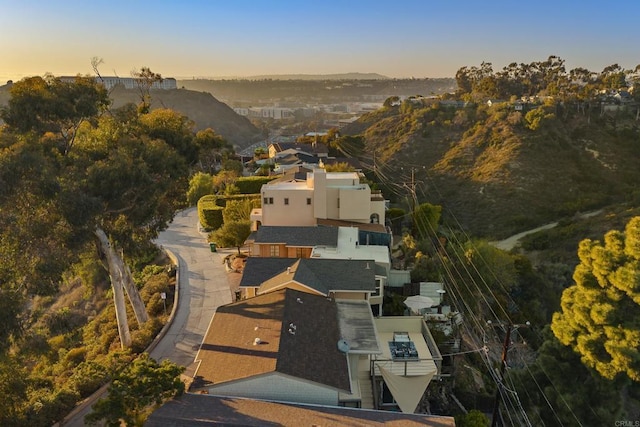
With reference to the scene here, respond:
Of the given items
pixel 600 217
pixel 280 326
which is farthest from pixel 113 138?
pixel 600 217

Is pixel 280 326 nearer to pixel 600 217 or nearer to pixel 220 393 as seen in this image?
pixel 220 393

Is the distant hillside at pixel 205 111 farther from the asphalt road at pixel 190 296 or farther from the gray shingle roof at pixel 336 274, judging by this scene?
the gray shingle roof at pixel 336 274

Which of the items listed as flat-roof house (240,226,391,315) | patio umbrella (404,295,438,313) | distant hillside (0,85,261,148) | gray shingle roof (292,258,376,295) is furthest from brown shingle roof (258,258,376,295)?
distant hillside (0,85,261,148)

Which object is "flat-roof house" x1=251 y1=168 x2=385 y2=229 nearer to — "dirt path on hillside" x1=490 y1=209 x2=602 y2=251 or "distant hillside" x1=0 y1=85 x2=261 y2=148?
"dirt path on hillside" x1=490 y1=209 x2=602 y2=251

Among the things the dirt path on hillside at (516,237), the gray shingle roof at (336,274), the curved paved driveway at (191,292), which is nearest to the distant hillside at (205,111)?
the dirt path on hillside at (516,237)

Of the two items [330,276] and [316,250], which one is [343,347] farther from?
[316,250]

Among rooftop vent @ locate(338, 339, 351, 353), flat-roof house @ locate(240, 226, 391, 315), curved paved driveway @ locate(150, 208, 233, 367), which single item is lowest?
curved paved driveway @ locate(150, 208, 233, 367)
